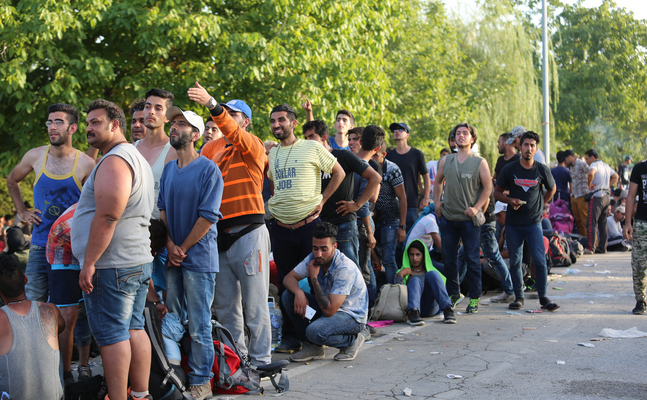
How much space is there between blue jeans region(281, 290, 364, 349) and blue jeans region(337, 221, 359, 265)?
35.6 inches

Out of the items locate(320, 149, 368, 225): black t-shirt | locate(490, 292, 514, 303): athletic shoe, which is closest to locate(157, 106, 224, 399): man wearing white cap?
locate(320, 149, 368, 225): black t-shirt

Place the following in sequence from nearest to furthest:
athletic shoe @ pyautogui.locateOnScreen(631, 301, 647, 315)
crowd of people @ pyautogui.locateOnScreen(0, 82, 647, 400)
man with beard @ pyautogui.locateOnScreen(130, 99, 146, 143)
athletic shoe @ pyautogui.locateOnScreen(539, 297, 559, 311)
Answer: crowd of people @ pyautogui.locateOnScreen(0, 82, 647, 400) < man with beard @ pyautogui.locateOnScreen(130, 99, 146, 143) < athletic shoe @ pyautogui.locateOnScreen(631, 301, 647, 315) < athletic shoe @ pyautogui.locateOnScreen(539, 297, 559, 311)

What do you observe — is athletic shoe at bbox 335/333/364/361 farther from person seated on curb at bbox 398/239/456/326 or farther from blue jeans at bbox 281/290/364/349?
person seated on curb at bbox 398/239/456/326

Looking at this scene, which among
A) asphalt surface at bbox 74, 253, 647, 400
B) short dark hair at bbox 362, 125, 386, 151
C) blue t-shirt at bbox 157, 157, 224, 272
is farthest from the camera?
short dark hair at bbox 362, 125, 386, 151

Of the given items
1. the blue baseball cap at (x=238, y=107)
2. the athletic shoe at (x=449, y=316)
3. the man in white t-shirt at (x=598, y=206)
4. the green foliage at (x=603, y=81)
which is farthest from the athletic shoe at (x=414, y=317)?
the green foliage at (x=603, y=81)

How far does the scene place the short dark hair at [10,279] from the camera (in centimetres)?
435

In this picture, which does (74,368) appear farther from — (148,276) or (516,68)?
(516,68)

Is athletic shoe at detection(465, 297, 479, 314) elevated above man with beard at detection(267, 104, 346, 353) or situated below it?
below

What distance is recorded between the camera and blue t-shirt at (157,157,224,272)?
16.1 ft

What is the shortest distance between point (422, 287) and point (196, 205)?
3.90 m

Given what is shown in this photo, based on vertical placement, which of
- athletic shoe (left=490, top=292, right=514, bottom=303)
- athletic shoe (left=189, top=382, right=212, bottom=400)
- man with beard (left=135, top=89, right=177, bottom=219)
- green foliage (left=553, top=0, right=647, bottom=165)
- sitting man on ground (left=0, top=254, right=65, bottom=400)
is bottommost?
athletic shoe (left=490, top=292, right=514, bottom=303)

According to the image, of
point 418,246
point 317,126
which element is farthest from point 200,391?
point 418,246

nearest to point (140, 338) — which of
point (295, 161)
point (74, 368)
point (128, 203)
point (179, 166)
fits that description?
point (128, 203)

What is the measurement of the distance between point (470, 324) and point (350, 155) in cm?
243
